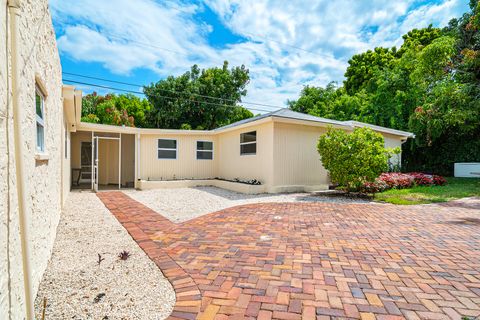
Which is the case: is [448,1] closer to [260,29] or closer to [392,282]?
[260,29]

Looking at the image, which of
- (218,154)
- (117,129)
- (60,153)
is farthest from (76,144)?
(60,153)

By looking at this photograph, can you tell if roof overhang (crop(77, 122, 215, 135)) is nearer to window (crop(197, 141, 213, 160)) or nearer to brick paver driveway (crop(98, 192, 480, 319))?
window (crop(197, 141, 213, 160))

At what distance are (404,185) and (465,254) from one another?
8870mm

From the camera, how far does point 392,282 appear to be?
3.09 m

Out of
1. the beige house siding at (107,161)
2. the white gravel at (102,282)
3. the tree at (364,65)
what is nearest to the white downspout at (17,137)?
the white gravel at (102,282)

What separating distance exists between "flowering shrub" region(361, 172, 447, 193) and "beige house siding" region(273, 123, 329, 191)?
1823 millimetres

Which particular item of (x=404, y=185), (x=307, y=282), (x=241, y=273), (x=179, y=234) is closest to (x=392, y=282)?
(x=307, y=282)

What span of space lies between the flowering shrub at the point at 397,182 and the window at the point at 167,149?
8.59 metres

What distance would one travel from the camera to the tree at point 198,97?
25.7 metres

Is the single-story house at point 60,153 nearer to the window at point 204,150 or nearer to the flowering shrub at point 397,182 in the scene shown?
the window at point 204,150

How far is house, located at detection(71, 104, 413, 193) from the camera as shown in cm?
1061

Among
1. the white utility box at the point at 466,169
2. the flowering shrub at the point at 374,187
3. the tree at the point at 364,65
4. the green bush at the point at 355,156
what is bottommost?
the flowering shrub at the point at 374,187

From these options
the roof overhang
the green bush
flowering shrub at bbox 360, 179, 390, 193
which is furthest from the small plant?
flowering shrub at bbox 360, 179, 390, 193

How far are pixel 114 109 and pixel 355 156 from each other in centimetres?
2086
